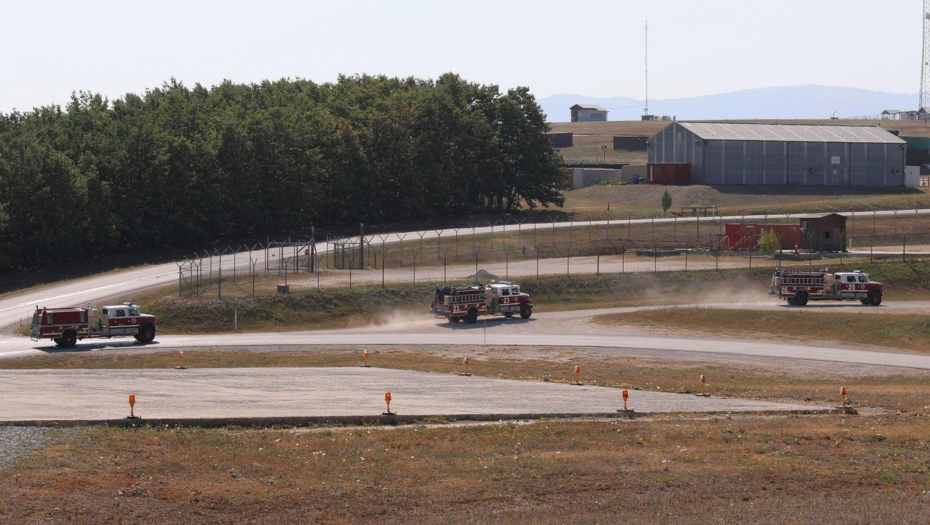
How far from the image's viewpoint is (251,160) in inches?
4129

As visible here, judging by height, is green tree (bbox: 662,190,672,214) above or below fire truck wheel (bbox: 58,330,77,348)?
above

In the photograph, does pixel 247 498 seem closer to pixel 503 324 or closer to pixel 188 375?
pixel 188 375

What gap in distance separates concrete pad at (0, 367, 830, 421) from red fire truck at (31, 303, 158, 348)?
365 inches

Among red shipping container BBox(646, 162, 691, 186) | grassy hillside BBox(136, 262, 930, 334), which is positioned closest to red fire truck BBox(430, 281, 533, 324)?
grassy hillside BBox(136, 262, 930, 334)

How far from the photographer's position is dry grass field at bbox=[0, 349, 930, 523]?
1028 inches

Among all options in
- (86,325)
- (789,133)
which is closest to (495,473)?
(86,325)

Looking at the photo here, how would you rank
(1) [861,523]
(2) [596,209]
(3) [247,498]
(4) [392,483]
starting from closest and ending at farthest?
(1) [861,523] → (3) [247,498] → (4) [392,483] → (2) [596,209]

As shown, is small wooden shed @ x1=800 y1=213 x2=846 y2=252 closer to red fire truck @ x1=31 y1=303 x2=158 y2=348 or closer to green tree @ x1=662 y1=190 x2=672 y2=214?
green tree @ x1=662 y1=190 x2=672 y2=214

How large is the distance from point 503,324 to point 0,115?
248ft

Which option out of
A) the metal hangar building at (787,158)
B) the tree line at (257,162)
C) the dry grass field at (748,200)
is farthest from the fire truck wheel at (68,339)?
the metal hangar building at (787,158)

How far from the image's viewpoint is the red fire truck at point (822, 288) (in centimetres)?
7538

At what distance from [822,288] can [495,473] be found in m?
51.9

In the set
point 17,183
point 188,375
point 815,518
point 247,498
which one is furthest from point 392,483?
point 17,183

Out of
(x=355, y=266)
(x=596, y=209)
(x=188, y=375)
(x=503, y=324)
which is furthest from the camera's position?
(x=596, y=209)
